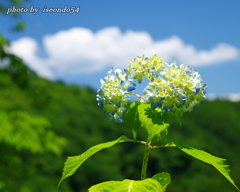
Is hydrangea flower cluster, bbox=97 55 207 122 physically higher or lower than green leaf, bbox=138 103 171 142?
higher

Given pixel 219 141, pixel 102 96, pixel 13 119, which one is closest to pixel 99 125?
pixel 219 141

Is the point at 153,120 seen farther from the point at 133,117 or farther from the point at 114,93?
the point at 114,93

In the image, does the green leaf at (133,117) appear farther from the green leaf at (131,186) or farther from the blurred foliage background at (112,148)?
the blurred foliage background at (112,148)

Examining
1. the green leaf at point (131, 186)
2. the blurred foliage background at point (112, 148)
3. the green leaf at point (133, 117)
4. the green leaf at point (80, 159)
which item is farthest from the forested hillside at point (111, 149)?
the green leaf at point (131, 186)

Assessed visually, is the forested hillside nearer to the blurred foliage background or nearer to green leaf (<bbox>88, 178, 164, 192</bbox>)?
the blurred foliage background

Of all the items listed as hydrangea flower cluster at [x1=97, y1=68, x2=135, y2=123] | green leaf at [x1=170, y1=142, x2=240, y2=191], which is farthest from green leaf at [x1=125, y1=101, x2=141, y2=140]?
green leaf at [x1=170, y1=142, x2=240, y2=191]

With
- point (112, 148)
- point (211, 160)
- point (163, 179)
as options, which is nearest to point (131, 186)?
point (163, 179)
